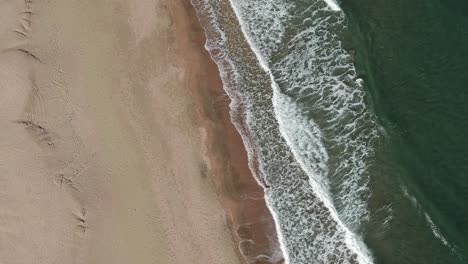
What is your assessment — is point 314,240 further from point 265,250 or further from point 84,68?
point 84,68

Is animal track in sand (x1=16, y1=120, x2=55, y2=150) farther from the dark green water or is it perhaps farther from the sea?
the dark green water

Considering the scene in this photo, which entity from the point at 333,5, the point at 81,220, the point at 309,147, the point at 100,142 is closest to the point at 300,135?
the point at 309,147

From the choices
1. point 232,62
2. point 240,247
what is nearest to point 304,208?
point 240,247

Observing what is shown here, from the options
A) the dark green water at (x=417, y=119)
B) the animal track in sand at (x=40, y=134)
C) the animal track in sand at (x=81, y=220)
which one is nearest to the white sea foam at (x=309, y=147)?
the dark green water at (x=417, y=119)

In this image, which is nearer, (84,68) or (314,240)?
(314,240)

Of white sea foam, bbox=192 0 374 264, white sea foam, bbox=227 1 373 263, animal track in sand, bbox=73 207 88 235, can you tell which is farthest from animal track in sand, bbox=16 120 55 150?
white sea foam, bbox=227 1 373 263

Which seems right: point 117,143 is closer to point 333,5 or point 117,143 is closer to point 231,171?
point 231,171

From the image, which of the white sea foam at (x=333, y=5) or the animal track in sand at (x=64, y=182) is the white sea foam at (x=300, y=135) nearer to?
the white sea foam at (x=333, y=5)
